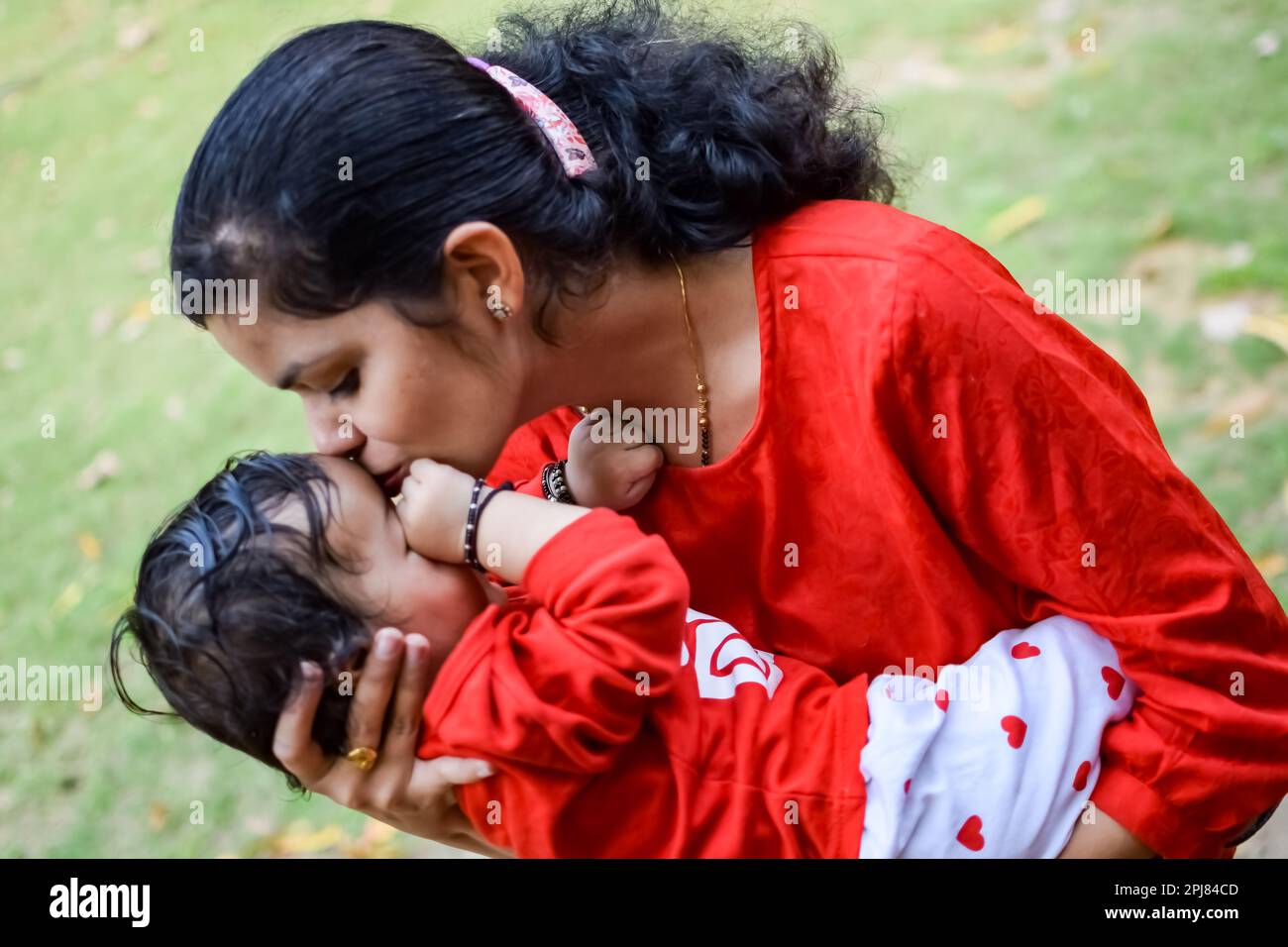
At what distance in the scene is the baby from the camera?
5.66 ft

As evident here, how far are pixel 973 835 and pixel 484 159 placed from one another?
110 cm

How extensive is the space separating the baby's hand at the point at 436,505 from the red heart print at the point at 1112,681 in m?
0.90

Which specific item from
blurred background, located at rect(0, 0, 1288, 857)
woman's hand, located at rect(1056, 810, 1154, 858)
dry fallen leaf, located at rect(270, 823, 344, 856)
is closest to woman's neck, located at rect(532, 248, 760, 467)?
woman's hand, located at rect(1056, 810, 1154, 858)

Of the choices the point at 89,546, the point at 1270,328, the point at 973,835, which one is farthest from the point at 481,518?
the point at 89,546

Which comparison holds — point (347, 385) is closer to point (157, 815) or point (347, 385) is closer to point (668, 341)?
point (668, 341)

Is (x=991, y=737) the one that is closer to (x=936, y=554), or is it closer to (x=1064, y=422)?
(x=936, y=554)

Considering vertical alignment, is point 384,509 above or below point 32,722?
above

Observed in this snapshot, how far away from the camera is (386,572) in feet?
6.03

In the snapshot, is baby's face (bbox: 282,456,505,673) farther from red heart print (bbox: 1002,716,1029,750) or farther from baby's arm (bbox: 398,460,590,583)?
red heart print (bbox: 1002,716,1029,750)

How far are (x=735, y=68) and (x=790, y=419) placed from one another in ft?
1.92

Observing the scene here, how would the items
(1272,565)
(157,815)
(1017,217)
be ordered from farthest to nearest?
(1017,217) < (157,815) < (1272,565)

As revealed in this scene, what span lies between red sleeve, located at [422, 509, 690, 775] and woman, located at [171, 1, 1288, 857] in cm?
11
